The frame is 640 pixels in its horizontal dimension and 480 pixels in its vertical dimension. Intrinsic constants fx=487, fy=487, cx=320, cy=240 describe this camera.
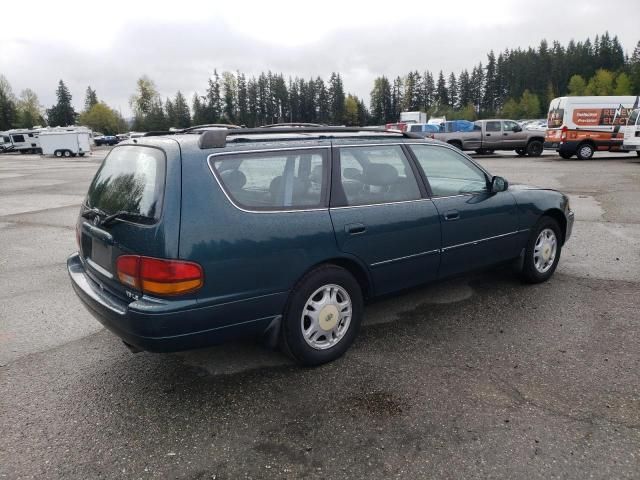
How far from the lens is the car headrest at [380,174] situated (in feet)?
12.2

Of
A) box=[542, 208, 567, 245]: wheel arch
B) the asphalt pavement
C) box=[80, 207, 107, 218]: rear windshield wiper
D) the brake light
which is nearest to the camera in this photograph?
the asphalt pavement

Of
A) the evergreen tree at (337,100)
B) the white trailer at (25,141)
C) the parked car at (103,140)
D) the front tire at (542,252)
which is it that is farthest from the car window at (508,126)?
the evergreen tree at (337,100)

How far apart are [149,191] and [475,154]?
25552mm

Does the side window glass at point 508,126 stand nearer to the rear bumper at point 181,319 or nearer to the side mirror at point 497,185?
the side mirror at point 497,185

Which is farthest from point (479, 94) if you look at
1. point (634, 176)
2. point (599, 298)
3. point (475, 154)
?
point (599, 298)

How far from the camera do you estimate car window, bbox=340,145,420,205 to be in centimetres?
358

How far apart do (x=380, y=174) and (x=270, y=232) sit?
1207 millimetres

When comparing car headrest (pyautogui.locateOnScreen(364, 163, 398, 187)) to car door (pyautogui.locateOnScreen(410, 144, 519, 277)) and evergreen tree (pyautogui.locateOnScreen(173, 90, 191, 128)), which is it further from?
evergreen tree (pyautogui.locateOnScreen(173, 90, 191, 128))

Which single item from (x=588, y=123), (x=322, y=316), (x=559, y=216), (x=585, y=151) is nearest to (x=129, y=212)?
(x=322, y=316)

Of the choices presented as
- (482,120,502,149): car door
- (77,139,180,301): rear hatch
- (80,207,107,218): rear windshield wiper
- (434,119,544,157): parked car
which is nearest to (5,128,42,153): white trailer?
(434,119,544,157): parked car

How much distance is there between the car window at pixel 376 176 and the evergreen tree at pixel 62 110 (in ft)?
383

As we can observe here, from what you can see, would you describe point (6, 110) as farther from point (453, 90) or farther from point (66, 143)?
point (453, 90)

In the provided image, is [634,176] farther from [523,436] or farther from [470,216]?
[523,436]

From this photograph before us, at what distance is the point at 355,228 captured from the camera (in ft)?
11.3
